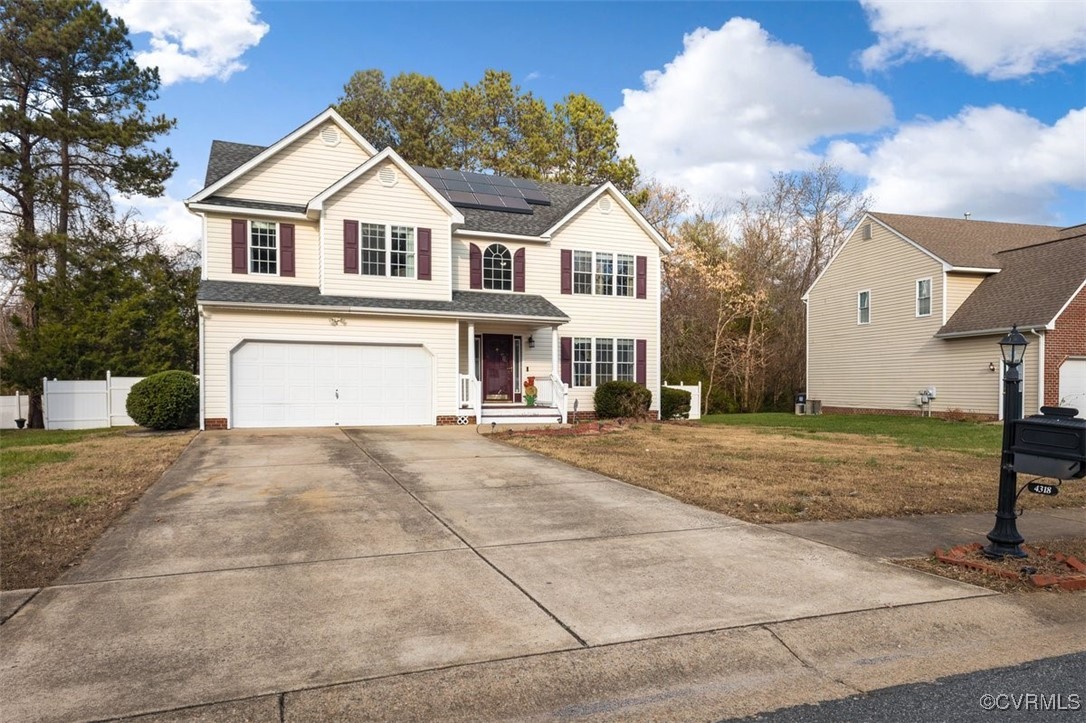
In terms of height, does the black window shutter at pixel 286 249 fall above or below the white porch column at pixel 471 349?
above

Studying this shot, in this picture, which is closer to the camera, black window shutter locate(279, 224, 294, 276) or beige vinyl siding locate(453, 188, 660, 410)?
black window shutter locate(279, 224, 294, 276)

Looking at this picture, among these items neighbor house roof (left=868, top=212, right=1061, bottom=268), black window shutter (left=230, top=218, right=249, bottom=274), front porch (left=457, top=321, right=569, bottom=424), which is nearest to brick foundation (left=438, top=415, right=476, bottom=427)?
front porch (left=457, top=321, right=569, bottom=424)

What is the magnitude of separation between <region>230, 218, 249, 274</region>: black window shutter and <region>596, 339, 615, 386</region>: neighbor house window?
10439mm

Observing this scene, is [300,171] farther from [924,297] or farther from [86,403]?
[924,297]

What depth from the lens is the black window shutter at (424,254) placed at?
734 inches

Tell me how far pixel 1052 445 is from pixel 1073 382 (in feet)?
63.5

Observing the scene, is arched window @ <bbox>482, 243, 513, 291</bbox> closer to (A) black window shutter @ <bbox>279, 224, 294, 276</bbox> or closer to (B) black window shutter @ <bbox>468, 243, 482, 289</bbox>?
(B) black window shutter @ <bbox>468, 243, 482, 289</bbox>

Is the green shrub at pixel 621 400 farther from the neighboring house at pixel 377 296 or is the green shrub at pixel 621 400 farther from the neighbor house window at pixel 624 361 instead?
the neighbor house window at pixel 624 361

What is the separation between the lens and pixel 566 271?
69.9ft

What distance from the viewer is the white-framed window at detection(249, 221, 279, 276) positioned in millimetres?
17922


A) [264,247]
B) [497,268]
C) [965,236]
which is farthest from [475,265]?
[965,236]

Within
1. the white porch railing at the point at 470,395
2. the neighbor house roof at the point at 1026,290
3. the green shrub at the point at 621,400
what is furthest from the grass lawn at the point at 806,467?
the neighbor house roof at the point at 1026,290

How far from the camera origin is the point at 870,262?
88.9 ft

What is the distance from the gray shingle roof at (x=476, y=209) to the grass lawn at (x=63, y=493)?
6683 millimetres
